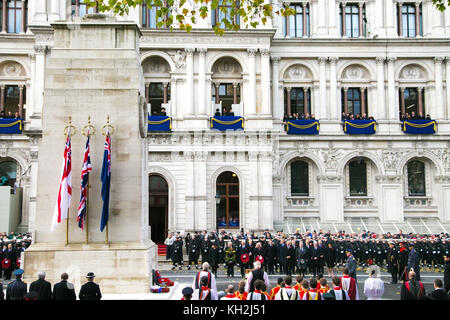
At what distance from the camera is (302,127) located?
36375 mm

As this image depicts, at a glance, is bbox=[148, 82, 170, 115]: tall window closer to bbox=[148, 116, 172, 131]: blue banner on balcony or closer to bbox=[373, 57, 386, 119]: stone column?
bbox=[148, 116, 172, 131]: blue banner on balcony

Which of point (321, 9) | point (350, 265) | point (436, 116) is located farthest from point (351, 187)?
point (350, 265)

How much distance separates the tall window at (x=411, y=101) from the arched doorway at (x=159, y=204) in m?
19.0

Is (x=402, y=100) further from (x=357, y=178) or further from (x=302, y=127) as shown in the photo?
(x=302, y=127)

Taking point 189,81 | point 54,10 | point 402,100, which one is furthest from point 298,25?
point 54,10

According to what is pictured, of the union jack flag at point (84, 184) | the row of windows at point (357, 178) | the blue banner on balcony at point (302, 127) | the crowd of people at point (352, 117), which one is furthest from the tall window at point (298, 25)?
the union jack flag at point (84, 184)

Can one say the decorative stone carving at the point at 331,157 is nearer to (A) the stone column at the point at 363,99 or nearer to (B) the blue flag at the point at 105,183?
(A) the stone column at the point at 363,99

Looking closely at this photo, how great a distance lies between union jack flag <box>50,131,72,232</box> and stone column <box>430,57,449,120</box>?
31806 mm

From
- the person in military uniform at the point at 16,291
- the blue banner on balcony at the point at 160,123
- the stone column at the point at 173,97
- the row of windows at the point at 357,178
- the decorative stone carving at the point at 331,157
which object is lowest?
the person in military uniform at the point at 16,291

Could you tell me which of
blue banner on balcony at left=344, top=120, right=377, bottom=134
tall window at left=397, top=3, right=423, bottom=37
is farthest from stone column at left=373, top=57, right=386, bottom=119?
tall window at left=397, top=3, right=423, bottom=37

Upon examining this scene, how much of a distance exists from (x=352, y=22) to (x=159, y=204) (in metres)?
20.7

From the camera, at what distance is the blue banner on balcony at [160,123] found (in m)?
33.8
